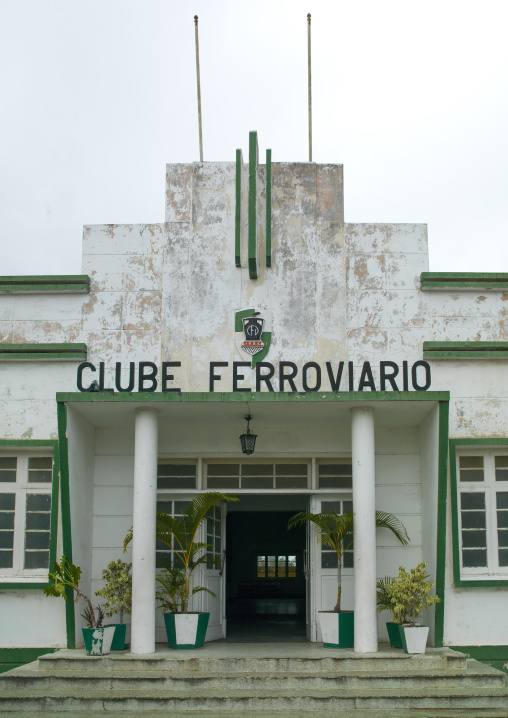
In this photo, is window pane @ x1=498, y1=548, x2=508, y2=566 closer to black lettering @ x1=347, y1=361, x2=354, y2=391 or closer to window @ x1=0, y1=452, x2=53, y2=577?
black lettering @ x1=347, y1=361, x2=354, y2=391

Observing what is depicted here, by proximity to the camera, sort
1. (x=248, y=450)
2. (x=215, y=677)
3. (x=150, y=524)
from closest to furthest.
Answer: (x=215, y=677)
(x=150, y=524)
(x=248, y=450)

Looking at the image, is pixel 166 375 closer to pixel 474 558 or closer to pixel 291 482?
pixel 291 482

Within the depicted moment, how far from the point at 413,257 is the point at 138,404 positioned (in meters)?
4.32

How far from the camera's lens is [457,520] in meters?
11.0

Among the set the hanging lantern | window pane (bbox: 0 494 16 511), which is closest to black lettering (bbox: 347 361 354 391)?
the hanging lantern

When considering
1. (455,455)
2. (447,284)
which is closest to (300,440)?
(455,455)

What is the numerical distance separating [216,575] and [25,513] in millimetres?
2750

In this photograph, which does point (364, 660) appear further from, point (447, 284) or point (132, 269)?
point (132, 269)

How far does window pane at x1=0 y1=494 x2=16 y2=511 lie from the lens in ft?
37.4

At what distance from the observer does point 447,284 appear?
38.1ft

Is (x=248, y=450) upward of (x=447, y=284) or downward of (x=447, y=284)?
downward

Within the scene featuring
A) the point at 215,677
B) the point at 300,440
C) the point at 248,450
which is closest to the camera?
the point at 215,677

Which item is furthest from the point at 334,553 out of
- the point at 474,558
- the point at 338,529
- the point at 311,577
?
the point at 474,558

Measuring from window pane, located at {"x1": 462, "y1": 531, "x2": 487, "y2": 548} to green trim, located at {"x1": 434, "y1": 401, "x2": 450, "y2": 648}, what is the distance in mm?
909
